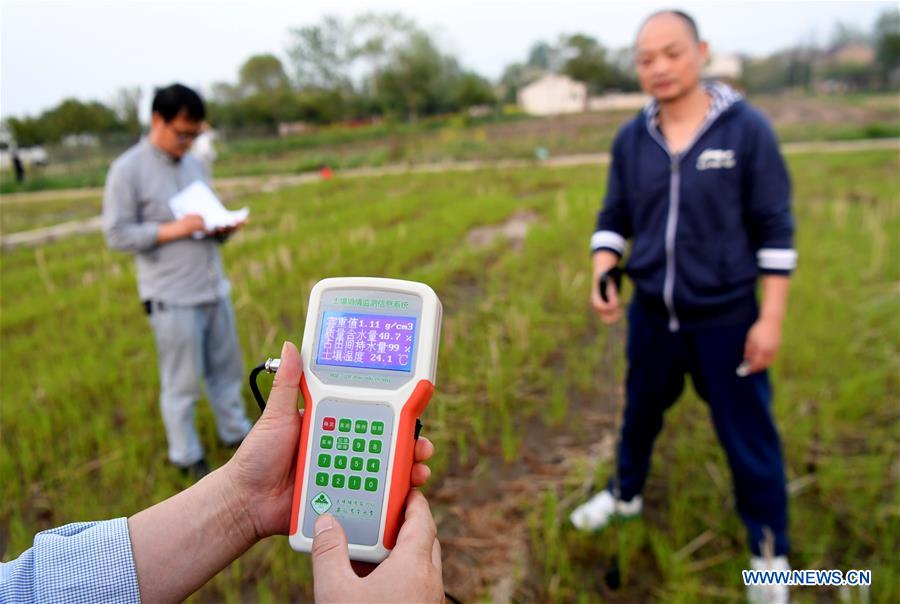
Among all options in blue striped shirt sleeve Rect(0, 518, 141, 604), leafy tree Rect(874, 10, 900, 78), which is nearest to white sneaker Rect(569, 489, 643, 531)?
blue striped shirt sleeve Rect(0, 518, 141, 604)

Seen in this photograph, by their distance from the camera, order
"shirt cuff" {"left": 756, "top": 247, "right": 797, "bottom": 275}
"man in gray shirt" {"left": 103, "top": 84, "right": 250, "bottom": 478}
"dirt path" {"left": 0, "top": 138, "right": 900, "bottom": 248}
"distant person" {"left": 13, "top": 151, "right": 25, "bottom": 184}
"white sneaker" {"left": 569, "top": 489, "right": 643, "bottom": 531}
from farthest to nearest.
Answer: "distant person" {"left": 13, "top": 151, "right": 25, "bottom": 184} < "dirt path" {"left": 0, "top": 138, "right": 900, "bottom": 248} < "man in gray shirt" {"left": 103, "top": 84, "right": 250, "bottom": 478} < "white sneaker" {"left": 569, "top": 489, "right": 643, "bottom": 531} < "shirt cuff" {"left": 756, "top": 247, "right": 797, "bottom": 275}

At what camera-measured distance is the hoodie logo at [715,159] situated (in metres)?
1.71

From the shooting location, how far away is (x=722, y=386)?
5.91 feet

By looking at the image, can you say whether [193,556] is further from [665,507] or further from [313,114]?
[313,114]

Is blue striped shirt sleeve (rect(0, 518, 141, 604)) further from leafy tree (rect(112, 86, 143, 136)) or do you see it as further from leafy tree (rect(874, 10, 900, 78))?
leafy tree (rect(874, 10, 900, 78))

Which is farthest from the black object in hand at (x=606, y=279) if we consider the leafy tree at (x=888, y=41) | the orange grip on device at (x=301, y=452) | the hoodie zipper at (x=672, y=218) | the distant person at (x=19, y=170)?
the leafy tree at (x=888, y=41)

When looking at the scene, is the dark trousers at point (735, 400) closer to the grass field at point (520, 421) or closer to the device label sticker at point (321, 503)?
the grass field at point (520, 421)

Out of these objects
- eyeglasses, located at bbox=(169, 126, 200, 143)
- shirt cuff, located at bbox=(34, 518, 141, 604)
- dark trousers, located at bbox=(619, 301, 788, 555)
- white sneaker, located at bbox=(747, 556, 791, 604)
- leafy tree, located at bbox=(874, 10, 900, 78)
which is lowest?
white sneaker, located at bbox=(747, 556, 791, 604)

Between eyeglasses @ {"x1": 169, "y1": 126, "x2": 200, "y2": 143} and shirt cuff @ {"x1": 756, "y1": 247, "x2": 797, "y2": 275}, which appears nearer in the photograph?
shirt cuff @ {"x1": 756, "y1": 247, "x2": 797, "y2": 275}

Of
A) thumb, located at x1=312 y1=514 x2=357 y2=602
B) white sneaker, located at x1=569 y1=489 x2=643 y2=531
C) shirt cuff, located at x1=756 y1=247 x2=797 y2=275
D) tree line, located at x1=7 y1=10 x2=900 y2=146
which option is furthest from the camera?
tree line, located at x1=7 y1=10 x2=900 y2=146

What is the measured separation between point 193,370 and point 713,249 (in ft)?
6.43

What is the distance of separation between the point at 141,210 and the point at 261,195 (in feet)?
30.5

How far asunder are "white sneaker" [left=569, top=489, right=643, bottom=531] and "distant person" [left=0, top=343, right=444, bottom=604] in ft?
4.25

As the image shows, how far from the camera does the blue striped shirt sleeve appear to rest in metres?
0.86
